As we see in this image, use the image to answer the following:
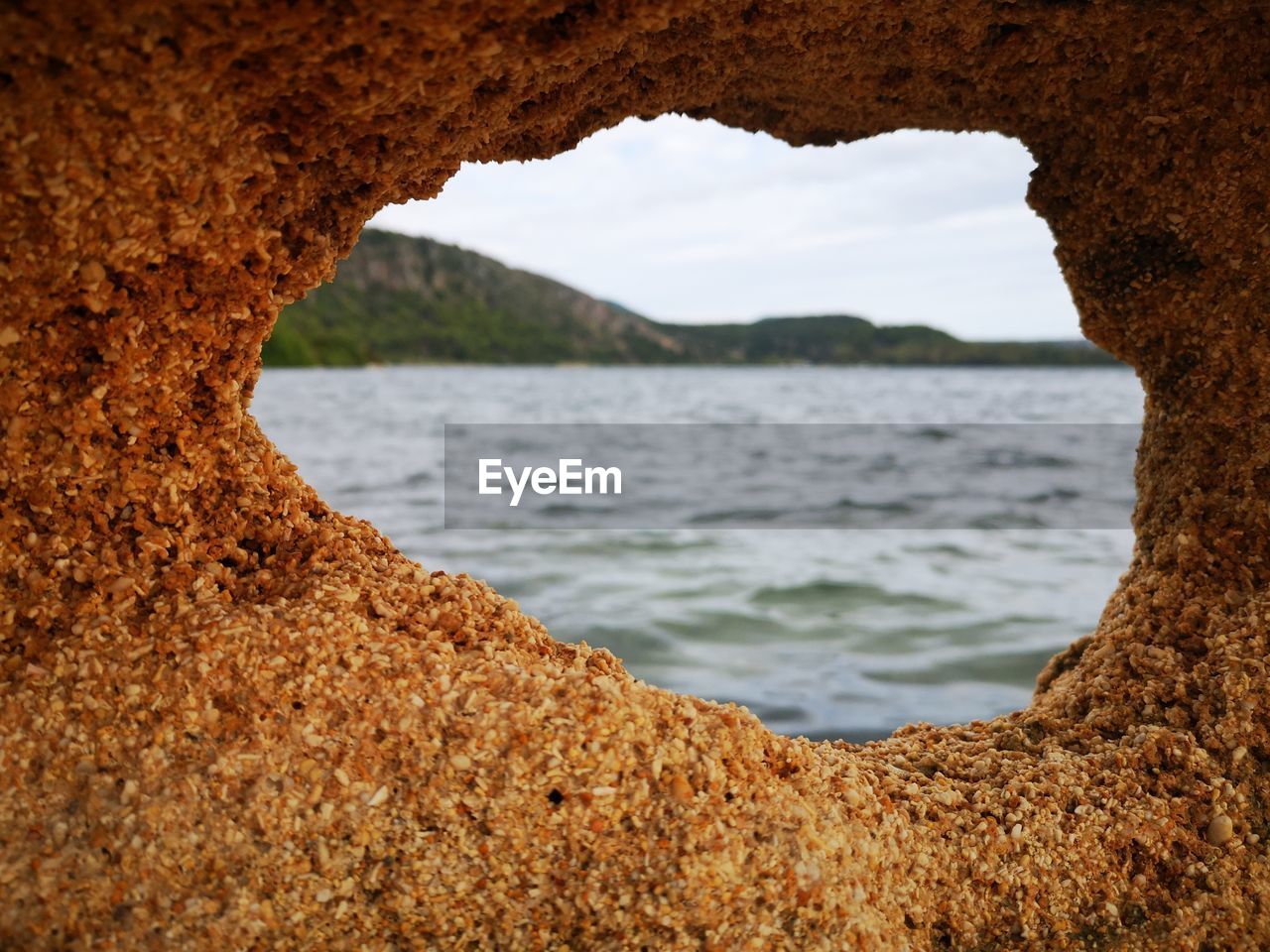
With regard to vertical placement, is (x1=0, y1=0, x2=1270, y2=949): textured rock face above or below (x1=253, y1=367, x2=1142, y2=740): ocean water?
above

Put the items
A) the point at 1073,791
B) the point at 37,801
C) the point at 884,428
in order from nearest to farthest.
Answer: the point at 37,801
the point at 1073,791
the point at 884,428

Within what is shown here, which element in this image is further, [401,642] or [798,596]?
[798,596]

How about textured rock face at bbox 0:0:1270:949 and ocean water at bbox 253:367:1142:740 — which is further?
ocean water at bbox 253:367:1142:740

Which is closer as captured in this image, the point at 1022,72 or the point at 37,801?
the point at 37,801

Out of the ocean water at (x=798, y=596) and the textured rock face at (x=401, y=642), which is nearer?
the textured rock face at (x=401, y=642)

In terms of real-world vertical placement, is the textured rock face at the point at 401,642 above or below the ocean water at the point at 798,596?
above

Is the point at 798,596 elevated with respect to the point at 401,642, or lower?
lower

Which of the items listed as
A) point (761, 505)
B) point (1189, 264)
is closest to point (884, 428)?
point (761, 505)

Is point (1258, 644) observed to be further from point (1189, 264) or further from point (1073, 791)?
point (1189, 264)
